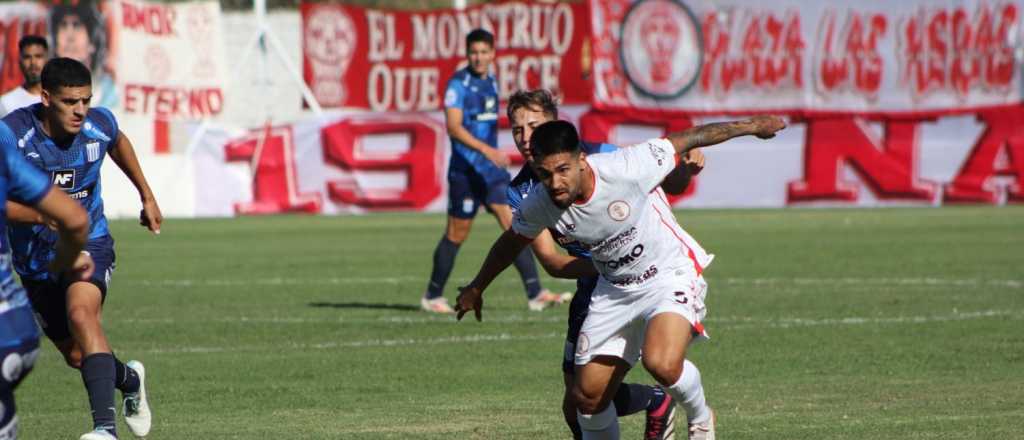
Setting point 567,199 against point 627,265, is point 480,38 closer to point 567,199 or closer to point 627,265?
point 627,265

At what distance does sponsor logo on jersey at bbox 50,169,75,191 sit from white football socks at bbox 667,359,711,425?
123 inches

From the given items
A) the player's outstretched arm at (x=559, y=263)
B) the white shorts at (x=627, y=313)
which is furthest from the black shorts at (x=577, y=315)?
the white shorts at (x=627, y=313)

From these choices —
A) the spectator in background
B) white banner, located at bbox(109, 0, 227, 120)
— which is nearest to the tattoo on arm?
the spectator in background

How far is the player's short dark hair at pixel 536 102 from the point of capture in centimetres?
840

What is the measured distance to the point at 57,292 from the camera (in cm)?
894

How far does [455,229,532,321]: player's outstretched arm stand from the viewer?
25.6 ft

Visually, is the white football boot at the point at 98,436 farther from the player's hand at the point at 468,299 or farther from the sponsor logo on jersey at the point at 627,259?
the sponsor logo on jersey at the point at 627,259

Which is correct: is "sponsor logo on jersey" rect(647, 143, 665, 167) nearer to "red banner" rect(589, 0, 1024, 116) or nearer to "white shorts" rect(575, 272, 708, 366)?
"white shorts" rect(575, 272, 708, 366)

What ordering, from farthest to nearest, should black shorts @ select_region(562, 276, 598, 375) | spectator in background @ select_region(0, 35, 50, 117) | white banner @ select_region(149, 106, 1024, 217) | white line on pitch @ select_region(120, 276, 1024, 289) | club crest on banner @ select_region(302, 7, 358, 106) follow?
club crest on banner @ select_region(302, 7, 358, 106) → white banner @ select_region(149, 106, 1024, 217) → white line on pitch @ select_region(120, 276, 1024, 289) → spectator in background @ select_region(0, 35, 50, 117) → black shorts @ select_region(562, 276, 598, 375)

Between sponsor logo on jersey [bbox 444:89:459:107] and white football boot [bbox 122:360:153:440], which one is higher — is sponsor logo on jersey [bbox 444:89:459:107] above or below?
above

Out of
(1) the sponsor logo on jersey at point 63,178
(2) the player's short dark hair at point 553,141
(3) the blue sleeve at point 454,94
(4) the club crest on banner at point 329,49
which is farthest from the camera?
(4) the club crest on banner at point 329,49

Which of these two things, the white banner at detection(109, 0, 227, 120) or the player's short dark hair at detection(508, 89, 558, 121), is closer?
the player's short dark hair at detection(508, 89, 558, 121)

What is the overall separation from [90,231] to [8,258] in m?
2.97

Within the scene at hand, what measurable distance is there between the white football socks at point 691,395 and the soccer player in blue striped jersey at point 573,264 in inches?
13.7
